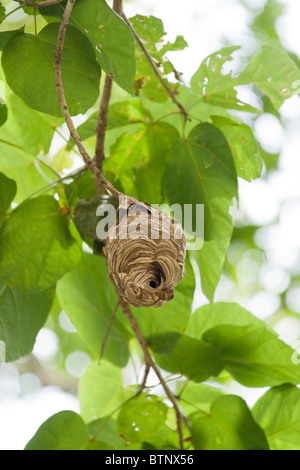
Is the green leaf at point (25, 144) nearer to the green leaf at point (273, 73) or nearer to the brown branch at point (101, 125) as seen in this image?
the brown branch at point (101, 125)

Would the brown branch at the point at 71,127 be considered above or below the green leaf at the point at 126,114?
below

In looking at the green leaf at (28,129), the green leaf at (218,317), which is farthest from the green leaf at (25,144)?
the green leaf at (218,317)

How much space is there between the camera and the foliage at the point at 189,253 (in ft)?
2.33

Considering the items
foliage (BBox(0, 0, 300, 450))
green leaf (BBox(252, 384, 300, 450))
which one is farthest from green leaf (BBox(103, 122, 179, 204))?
green leaf (BBox(252, 384, 300, 450))

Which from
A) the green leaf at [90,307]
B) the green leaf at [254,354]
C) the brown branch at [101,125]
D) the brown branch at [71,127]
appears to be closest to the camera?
the brown branch at [71,127]

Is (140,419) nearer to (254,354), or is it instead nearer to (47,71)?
(254,354)

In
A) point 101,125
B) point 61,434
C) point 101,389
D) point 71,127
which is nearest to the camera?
point 71,127

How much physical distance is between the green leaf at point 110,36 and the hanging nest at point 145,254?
163mm

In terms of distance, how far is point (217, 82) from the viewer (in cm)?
75

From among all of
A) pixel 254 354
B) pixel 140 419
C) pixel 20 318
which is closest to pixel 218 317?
pixel 254 354

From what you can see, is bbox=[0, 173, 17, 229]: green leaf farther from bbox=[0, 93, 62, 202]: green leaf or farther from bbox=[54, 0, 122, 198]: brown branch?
bbox=[54, 0, 122, 198]: brown branch

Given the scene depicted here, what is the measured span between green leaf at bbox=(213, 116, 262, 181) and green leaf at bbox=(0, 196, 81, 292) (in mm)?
248

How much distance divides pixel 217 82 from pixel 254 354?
0.39m
